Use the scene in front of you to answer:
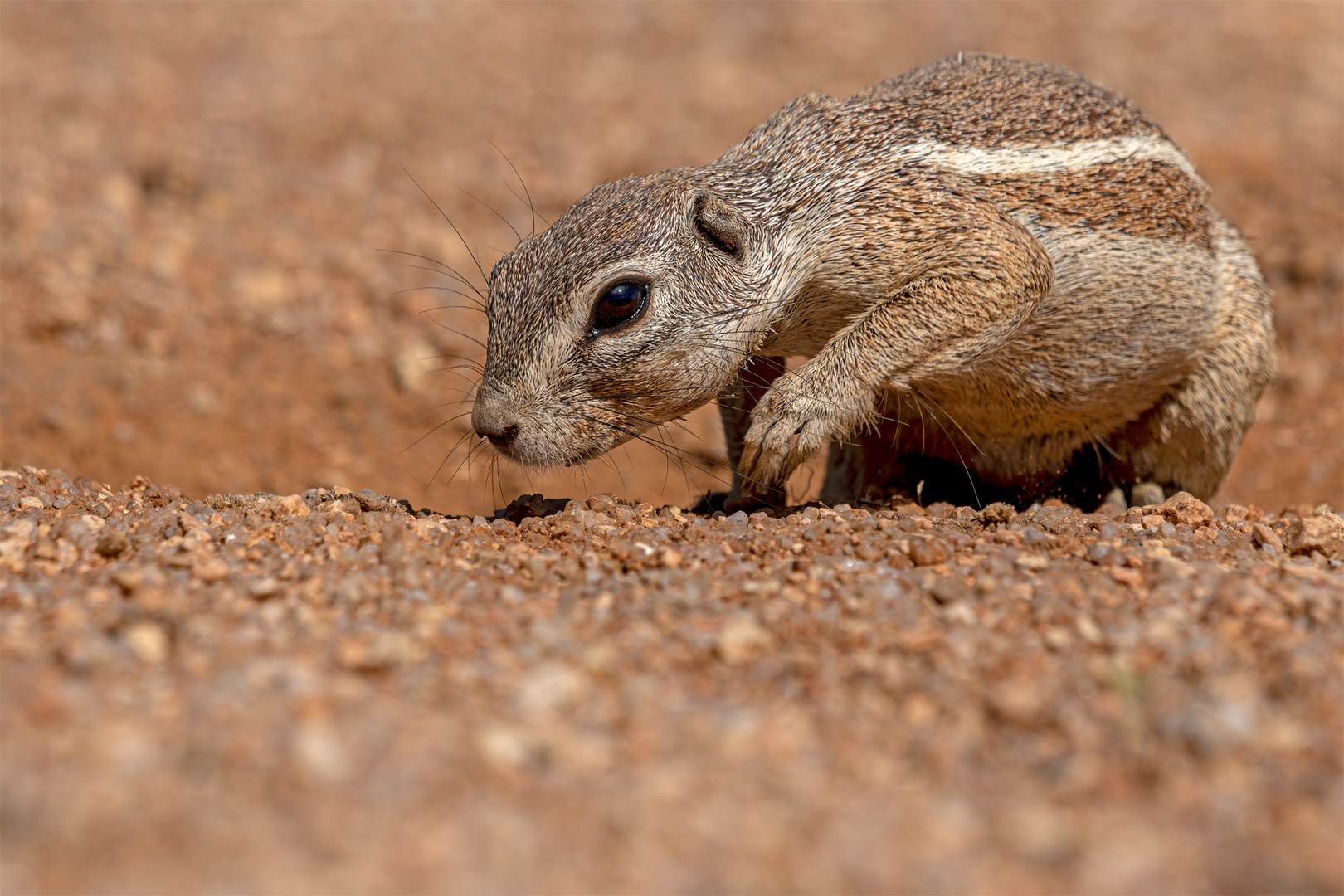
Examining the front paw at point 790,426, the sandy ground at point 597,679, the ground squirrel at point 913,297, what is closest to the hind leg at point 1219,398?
the ground squirrel at point 913,297

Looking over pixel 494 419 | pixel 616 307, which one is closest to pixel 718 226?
pixel 616 307

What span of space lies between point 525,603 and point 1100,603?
1.62 m

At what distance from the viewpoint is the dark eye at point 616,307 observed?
4484mm

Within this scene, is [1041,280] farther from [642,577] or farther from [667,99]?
[667,99]

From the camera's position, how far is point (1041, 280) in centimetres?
478

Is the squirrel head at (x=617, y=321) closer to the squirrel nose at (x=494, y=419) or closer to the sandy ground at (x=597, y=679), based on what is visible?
the squirrel nose at (x=494, y=419)

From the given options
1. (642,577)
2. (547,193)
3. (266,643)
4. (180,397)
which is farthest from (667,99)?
(266,643)

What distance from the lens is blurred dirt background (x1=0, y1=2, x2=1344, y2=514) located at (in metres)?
7.91

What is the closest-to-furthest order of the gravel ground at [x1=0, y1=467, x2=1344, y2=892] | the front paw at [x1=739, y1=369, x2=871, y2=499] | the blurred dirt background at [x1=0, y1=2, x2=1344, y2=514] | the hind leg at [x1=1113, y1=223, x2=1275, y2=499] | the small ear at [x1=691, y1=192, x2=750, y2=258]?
the gravel ground at [x1=0, y1=467, x2=1344, y2=892] < the front paw at [x1=739, y1=369, x2=871, y2=499] < the small ear at [x1=691, y1=192, x2=750, y2=258] < the hind leg at [x1=1113, y1=223, x2=1275, y2=499] < the blurred dirt background at [x1=0, y1=2, x2=1344, y2=514]

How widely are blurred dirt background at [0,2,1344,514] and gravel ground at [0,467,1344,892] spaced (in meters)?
3.07

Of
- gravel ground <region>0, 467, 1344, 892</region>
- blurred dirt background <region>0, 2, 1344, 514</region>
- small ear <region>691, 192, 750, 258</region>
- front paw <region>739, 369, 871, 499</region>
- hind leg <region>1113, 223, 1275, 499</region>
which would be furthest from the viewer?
blurred dirt background <region>0, 2, 1344, 514</region>

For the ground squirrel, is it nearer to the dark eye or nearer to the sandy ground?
the dark eye

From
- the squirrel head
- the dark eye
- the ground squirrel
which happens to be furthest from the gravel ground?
the dark eye

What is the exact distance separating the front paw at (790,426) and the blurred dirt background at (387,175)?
208 centimetres
